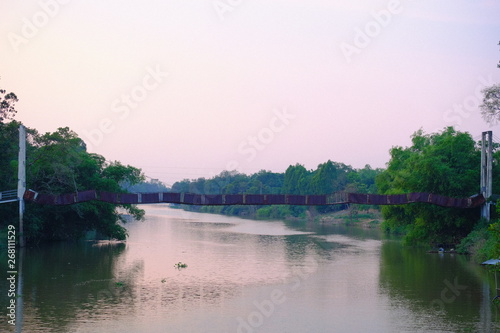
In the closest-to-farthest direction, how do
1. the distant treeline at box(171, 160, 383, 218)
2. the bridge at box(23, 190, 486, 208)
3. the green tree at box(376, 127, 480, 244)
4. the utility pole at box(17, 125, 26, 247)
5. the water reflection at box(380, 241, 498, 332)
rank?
the water reflection at box(380, 241, 498, 332), the bridge at box(23, 190, 486, 208), the utility pole at box(17, 125, 26, 247), the green tree at box(376, 127, 480, 244), the distant treeline at box(171, 160, 383, 218)

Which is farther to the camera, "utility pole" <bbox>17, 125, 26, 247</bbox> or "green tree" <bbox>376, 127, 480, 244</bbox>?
"green tree" <bbox>376, 127, 480, 244</bbox>

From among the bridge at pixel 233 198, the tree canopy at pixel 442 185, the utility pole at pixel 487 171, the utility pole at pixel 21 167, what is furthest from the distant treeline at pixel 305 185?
the utility pole at pixel 21 167

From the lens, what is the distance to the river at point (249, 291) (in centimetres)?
2081

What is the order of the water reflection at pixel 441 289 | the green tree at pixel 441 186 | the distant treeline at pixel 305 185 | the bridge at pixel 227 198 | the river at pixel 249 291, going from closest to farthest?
the river at pixel 249 291 < the water reflection at pixel 441 289 < the bridge at pixel 227 198 < the green tree at pixel 441 186 < the distant treeline at pixel 305 185

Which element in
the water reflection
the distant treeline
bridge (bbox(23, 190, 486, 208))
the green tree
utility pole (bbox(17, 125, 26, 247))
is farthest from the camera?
the distant treeline

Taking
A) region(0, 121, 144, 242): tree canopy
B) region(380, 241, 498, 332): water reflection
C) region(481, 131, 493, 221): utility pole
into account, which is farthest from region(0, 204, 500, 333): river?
region(481, 131, 493, 221): utility pole

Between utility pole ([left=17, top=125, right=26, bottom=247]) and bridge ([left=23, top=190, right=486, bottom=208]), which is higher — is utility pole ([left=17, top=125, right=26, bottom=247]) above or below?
above

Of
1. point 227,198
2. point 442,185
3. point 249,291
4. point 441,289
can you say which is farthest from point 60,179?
point 442,185

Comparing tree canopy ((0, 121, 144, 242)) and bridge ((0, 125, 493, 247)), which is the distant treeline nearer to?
tree canopy ((0, 121, 144, 242))

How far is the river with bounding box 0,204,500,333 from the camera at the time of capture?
68.3ft

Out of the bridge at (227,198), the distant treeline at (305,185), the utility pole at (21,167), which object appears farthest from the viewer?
the distant treeline at (305,185)

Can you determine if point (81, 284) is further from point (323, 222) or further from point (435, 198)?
point (323, 222)

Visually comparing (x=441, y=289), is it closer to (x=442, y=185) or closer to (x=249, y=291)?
(x=249, y=291)

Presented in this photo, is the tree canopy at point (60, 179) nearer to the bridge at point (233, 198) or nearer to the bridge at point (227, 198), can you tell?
the bridge at point (233, 198)
